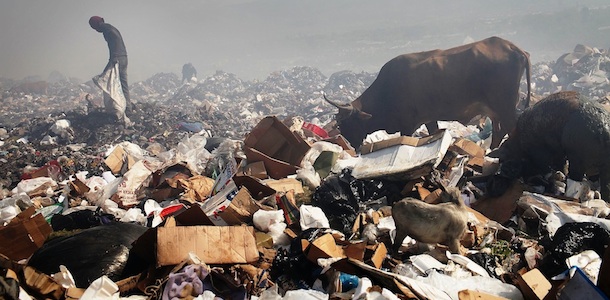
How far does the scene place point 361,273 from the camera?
7.40ft

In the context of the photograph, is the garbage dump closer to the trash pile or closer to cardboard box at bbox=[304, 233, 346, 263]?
cardboard box at bbox=[304, 233, 346, 263]

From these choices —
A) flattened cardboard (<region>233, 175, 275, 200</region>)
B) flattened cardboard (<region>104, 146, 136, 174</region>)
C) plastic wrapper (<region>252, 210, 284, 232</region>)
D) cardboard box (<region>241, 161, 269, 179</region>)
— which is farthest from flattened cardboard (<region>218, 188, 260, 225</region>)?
flattened cardboard (<region>104, 146, 136, 174</region>)

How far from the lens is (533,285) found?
2.13 m

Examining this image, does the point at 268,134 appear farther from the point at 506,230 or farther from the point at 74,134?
the point at 74,134

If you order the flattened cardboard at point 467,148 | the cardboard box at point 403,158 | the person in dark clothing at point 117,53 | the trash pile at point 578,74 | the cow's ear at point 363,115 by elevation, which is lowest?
the trash pile at point 578,74

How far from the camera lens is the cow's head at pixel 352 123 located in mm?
7695

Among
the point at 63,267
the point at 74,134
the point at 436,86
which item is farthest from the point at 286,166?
the point at 74,134

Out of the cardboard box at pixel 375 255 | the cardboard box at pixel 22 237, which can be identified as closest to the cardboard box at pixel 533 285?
the cardboard box at pixel 375 255

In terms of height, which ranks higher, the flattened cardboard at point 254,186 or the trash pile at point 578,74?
the flattened cardboard at point 254,186

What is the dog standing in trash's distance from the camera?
8.77ft

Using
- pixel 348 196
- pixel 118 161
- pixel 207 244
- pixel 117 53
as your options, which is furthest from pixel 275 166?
pixel 117 53

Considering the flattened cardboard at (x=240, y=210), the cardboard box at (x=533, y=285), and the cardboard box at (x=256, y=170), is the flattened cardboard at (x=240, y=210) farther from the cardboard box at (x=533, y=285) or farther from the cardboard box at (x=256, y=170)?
the cardboard box at (x=533, y=285)

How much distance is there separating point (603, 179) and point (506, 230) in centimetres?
161

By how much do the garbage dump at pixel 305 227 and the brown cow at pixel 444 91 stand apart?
1724 millimetres
